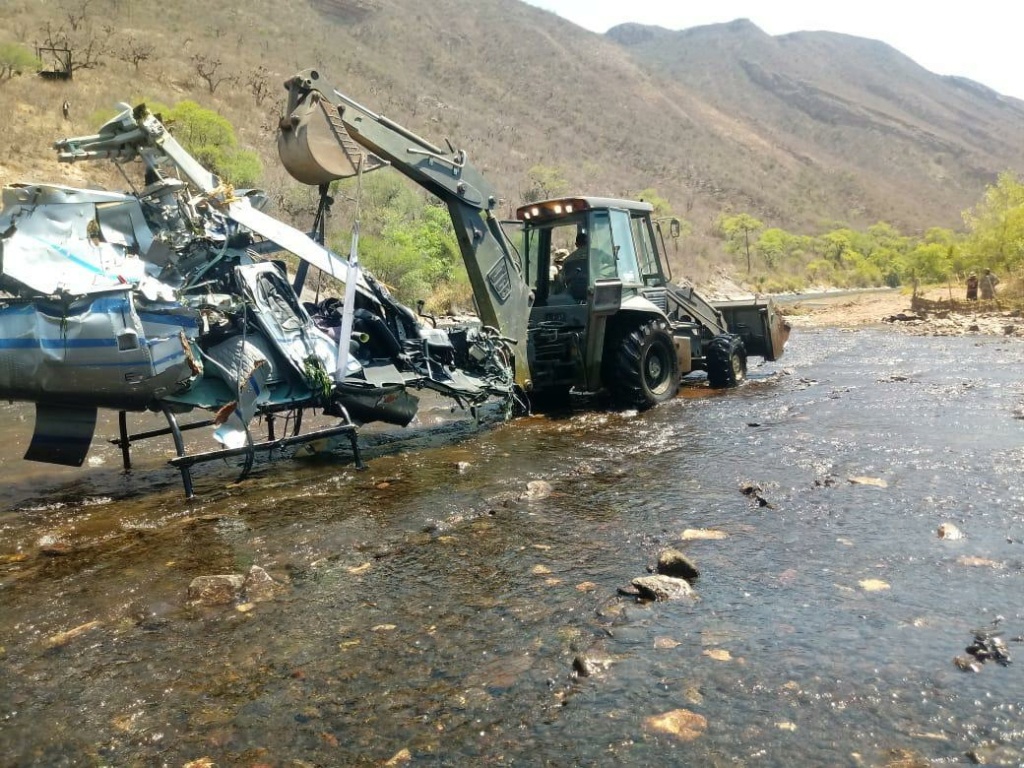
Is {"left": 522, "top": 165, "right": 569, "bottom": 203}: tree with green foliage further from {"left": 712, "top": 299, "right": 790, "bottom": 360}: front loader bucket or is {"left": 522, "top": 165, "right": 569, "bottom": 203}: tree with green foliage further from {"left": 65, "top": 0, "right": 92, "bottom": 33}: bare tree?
{"left": 712, "top": 299, "right": 790, "bottom": 360}: front loader bucket

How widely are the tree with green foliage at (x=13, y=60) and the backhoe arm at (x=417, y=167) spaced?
3005 centimetres

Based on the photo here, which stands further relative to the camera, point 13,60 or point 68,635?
point 13,60

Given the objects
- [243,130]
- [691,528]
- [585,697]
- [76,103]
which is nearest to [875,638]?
[585,697]

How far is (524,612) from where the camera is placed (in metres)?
3.88

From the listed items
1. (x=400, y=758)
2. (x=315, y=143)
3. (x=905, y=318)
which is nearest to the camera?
(x=400, y=758)

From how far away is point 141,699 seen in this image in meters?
3.12

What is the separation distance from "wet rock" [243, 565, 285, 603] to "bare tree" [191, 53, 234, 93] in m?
42.5

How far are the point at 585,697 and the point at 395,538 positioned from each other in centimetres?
240

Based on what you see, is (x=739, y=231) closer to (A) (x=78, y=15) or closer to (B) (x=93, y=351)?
(A) (x=78, y=15)

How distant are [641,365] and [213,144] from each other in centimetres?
2305

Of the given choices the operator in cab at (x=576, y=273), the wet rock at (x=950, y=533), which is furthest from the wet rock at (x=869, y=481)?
the operator in cab at (x=576, y=273)

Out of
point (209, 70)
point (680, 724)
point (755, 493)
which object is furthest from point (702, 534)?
point (209, 70)

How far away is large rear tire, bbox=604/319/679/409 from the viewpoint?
9.86m

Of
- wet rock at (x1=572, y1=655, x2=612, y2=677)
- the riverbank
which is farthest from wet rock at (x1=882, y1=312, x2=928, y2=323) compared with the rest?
wet rock at (x1=572, y1=655, x2=612, y2=677)
